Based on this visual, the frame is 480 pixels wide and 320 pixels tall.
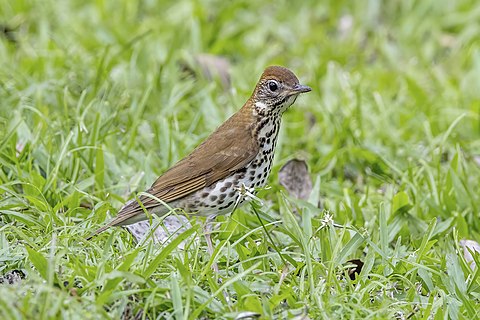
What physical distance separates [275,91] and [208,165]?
0.57 m

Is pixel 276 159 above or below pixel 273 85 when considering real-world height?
below

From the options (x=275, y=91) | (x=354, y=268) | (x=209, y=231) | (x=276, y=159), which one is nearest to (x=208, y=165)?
(x=209, y=231)

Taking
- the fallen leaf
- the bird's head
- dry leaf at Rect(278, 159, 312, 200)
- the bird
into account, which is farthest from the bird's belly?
dry leaf at Rect(278, 159, 312, 200)

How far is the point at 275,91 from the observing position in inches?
208

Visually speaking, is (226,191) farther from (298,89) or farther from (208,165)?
(298,89)

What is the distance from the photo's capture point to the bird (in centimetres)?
507

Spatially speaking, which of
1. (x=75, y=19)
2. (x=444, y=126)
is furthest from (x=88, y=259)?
(x=75, y=19)

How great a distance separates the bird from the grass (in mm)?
195

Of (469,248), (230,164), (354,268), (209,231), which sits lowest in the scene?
(469,248)

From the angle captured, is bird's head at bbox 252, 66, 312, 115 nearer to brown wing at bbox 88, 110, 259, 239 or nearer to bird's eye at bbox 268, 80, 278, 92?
Answer: bird's eye at bbox 268, 80, 278, 92

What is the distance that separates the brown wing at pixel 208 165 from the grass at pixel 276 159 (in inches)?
10.9

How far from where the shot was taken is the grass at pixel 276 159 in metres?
4.15

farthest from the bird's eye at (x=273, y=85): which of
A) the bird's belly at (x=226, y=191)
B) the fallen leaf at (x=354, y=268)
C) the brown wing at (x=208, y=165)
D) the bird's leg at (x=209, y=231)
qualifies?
the fallen leaf at (x=354, y=268)

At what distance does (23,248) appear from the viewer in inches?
170
